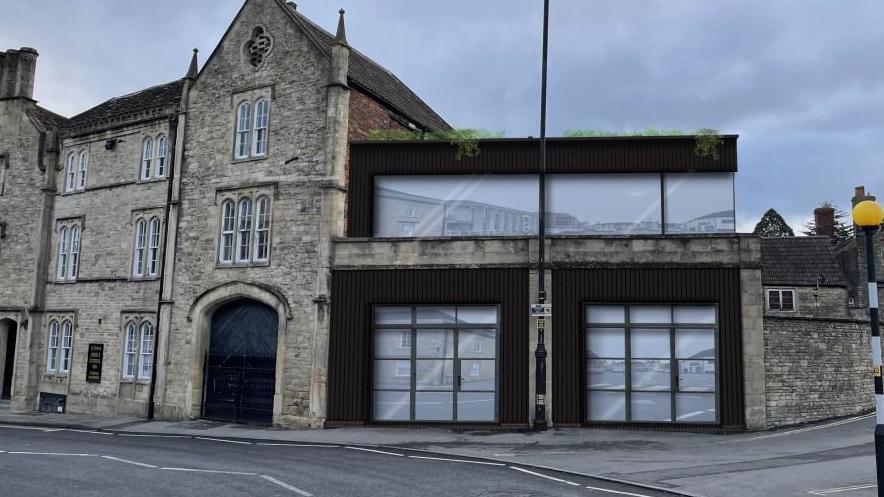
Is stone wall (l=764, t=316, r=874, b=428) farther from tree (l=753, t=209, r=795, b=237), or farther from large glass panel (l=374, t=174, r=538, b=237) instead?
tree (l=753, t=209, r=795, b=237)

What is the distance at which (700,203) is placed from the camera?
21469 millimetres

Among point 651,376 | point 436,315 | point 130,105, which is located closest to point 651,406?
point 651,376

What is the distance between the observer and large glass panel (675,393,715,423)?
67.3 ft

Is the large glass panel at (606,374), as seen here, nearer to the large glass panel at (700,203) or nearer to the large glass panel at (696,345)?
the large glass panel at (696,345)

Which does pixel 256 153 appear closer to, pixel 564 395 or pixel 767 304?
pixel 564 395

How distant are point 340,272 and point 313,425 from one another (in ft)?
15.1

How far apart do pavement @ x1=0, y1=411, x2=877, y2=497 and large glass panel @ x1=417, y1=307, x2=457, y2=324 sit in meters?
3.18

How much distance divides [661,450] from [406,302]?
8549 mm

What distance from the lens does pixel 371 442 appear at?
18.7 meters

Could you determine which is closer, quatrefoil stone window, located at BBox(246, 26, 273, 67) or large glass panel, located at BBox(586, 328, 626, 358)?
large glass panel, located at BBox(586, 328, 626, 358)

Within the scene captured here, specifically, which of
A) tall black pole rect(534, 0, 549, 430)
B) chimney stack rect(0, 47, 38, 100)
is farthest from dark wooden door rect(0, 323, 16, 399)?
tall black pole rect(534, 0, 549, 430)

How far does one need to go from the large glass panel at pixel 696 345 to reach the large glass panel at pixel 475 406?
17.9ft

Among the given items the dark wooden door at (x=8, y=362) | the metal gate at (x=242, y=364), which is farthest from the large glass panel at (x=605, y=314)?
the dark wooden door at (x=8, y=362)

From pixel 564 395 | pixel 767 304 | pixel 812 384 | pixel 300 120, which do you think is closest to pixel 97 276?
pixel 300 120
